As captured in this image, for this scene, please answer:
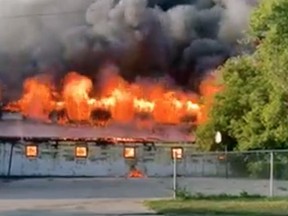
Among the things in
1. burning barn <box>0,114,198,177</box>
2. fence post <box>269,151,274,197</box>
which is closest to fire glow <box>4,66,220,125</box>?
burning barn <box>0,114,198,177</box>

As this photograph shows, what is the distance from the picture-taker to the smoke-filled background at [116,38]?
50125 mm

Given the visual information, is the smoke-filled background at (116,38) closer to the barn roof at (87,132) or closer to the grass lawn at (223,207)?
the barn roof at (87,132)

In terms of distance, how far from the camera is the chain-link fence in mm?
31188

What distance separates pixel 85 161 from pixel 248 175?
1846 cm

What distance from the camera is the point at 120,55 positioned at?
5088cm

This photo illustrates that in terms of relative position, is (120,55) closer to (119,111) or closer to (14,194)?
(119,111)

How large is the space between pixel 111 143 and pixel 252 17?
24.4 metres

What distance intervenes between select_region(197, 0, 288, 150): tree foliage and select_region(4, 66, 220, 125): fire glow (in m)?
4.38

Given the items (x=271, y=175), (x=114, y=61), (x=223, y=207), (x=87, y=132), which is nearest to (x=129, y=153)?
(x=87, y=132)

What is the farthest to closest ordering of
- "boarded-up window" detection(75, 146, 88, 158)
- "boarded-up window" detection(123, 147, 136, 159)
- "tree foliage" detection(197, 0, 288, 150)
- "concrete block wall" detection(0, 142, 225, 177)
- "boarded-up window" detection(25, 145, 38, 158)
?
"boarded-up window" detection(75, 146, 88, 158) → "boarded-up window" detection(123, 147, 136, 159) → "boarded-up window" detection(25, 145, 38, 158) → "concrete block wall" detection(0, 142, 225, 177) → "tree foliage" detection(197, 0, 288, 150)

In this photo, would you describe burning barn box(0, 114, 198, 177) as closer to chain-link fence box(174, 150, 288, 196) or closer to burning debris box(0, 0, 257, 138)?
burning debris box(0, 0, 257, 138)

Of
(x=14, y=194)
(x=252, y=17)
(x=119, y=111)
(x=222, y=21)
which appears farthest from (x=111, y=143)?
(x=252, y=17)

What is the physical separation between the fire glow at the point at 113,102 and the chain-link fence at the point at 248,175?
1531 cm

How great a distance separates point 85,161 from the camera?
49.9m
